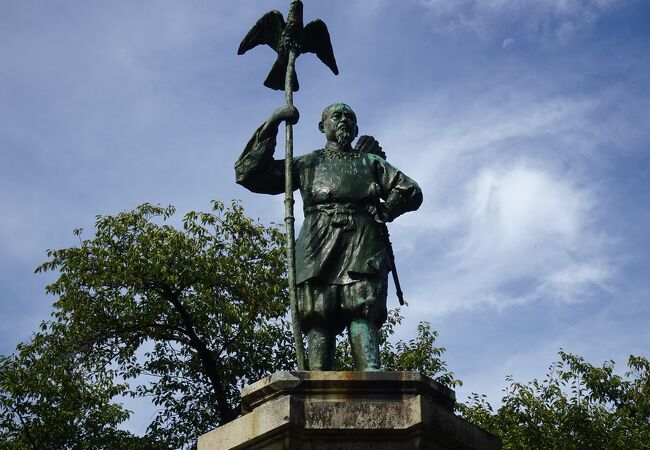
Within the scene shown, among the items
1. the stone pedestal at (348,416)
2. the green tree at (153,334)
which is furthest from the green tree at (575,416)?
the stone pedestal at (348,416)

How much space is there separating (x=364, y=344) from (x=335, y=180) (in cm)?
137

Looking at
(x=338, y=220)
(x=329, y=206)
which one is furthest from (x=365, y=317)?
(x=329, y=206)

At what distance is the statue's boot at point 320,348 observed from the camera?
7074 millimetres

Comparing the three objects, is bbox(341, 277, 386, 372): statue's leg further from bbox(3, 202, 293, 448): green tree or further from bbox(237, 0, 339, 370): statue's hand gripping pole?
bbox(3, 202, 293, 448): green tree

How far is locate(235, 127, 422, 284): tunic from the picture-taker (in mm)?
7273

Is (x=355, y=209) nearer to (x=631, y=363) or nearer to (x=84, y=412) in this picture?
(x=84, y=412)

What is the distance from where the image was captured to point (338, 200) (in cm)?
759

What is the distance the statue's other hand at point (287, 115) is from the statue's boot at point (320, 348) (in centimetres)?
167

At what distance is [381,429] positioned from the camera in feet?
19.9

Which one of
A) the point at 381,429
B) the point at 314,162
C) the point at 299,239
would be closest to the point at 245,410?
the point at 381,429

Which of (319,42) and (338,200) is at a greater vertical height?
(319,42)

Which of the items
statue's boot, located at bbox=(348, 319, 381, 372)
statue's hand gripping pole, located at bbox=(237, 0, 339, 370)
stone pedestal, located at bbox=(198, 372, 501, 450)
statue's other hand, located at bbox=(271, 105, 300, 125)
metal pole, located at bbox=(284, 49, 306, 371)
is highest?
statue's hand gripping pole, located at bbox=(237, 0, 339, 370)

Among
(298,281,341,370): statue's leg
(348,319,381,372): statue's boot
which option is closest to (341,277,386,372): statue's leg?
(348,319,381,372): statue's boot

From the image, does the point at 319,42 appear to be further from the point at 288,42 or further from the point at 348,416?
the point at 348,416
